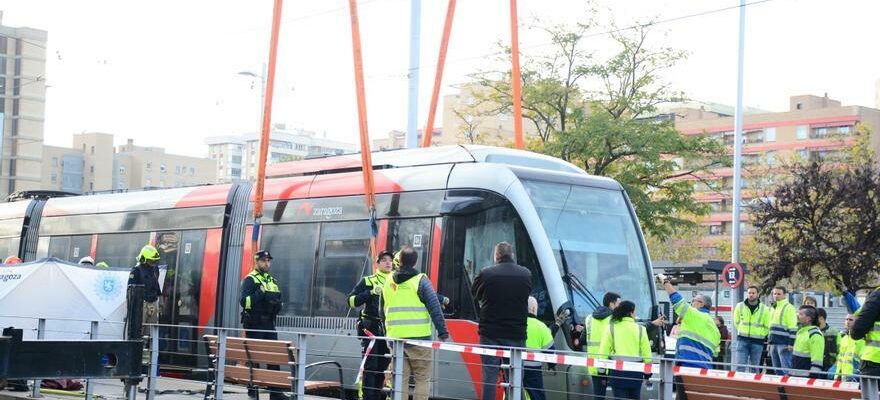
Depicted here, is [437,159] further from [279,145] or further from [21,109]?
[279,145]

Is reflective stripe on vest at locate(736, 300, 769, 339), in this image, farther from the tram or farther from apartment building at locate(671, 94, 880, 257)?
apartment building at locate(671, 94, 880, 257)

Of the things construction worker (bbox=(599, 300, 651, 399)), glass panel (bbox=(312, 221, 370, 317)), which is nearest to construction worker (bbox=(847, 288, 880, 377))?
construction worker (bbox=(599, 300, 651, 399))

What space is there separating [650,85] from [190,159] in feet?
447

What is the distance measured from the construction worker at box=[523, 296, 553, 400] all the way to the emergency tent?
5844 millimetres

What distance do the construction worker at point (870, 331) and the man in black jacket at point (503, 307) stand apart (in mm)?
3124

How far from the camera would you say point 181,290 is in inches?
768

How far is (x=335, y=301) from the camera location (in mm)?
16156

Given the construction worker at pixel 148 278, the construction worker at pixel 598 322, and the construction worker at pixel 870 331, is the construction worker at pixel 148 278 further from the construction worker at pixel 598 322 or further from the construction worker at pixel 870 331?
the construction worker at pixel 870 331

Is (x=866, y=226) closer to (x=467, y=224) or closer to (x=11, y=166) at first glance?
(x=467, y=224)

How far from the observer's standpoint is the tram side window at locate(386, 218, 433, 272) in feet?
48.9

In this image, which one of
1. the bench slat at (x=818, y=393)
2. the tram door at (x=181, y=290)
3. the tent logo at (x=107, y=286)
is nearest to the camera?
the bench slat at (x=818, y=393)

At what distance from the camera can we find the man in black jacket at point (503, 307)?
12.2m

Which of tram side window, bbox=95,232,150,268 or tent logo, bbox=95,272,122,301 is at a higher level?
tram side window, bbox=95,232,150,268

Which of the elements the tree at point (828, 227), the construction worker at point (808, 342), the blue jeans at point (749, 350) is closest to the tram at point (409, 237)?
the construction worker at point (808, 342)
